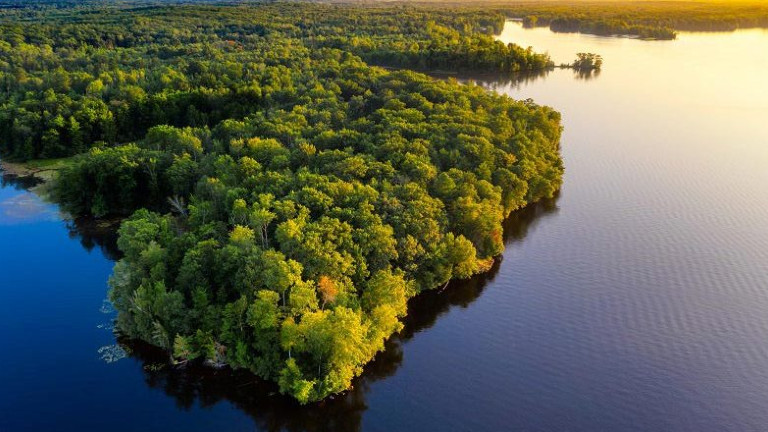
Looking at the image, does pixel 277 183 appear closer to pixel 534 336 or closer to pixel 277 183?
pixel 277 183

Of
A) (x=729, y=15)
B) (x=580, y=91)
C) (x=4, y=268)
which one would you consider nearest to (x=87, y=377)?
(x=4, y=268)

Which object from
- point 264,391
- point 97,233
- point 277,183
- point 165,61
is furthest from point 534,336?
point 165,61

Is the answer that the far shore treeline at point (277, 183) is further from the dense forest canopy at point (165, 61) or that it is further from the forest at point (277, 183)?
the dense forest canopy at point (165, 61)

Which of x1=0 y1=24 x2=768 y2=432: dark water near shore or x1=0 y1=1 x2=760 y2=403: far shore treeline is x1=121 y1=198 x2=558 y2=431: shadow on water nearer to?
x1=0 y1=24 x2=768 y2=432: dark water near shore

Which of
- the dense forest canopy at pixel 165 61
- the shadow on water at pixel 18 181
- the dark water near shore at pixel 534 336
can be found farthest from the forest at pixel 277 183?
the shadow on water at pixel 18 181

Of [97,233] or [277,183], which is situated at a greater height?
[277,183]

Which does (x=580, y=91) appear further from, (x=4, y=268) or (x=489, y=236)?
(x=4, y=268)

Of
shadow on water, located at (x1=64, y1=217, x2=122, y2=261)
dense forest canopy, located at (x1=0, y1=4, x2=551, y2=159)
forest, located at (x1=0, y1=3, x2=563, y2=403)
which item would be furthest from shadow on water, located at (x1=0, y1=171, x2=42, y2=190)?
shadow on water, located at (x1=64, y1=217, x2=122, y2=261)
